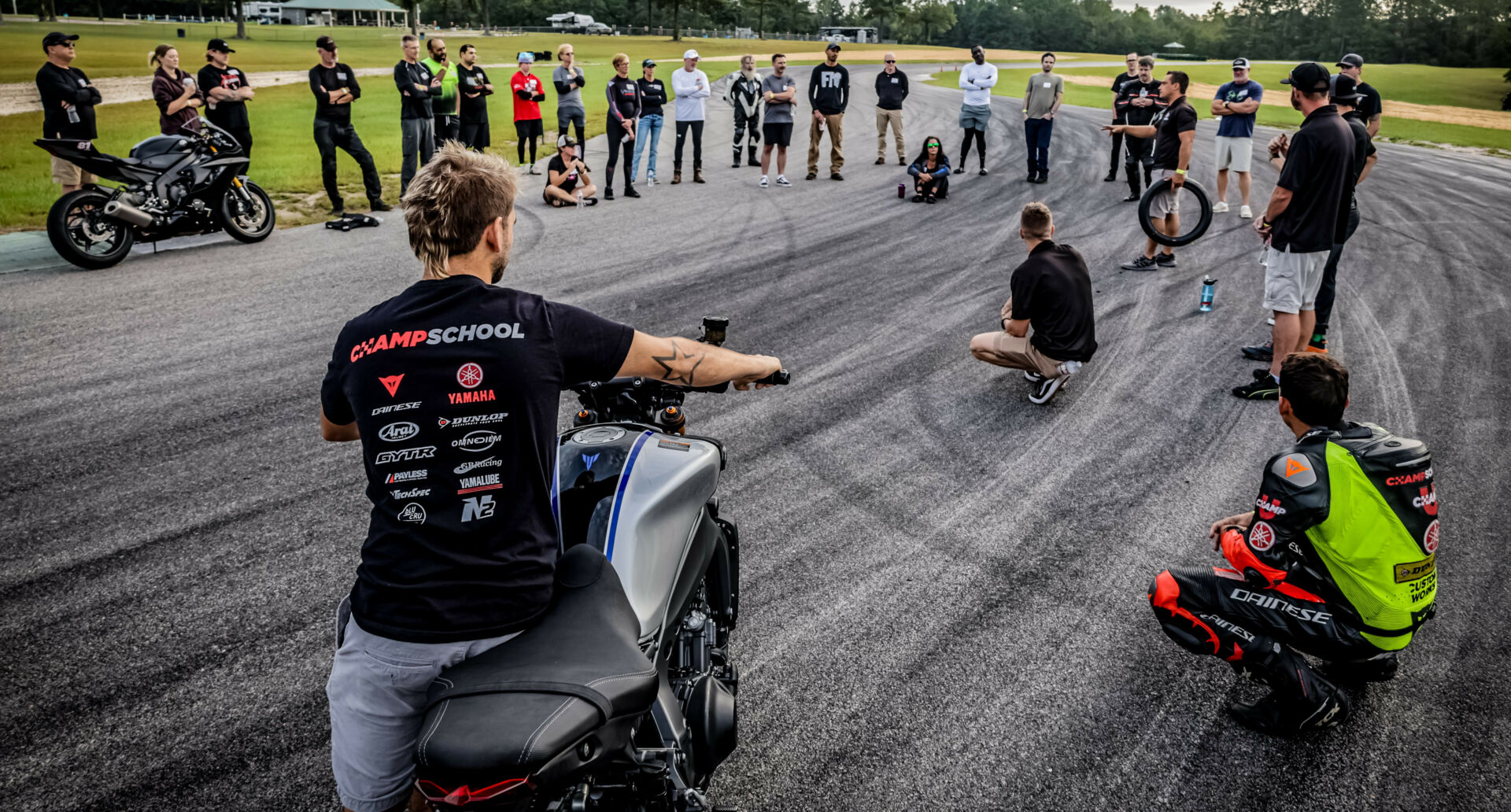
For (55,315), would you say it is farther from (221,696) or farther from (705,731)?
(705,731)

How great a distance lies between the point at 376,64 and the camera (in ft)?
114

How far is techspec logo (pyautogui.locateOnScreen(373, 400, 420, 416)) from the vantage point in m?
1.89

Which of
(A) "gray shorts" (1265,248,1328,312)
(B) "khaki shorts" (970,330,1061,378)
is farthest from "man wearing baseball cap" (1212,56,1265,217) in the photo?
(B) "khaki shorts" (970,330,1061,378)

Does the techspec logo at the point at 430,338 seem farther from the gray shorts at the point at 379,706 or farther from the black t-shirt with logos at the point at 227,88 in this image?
the black t-shirt with logos at the point at 227,88

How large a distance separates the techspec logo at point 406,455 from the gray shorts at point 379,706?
0.40 meters

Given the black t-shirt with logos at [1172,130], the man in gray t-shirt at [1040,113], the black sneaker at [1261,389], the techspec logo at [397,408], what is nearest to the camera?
the techspec logo at [397,408]

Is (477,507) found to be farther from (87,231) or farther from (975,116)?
(975,116)

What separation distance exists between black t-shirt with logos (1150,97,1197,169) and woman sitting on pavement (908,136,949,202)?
3.06 metres

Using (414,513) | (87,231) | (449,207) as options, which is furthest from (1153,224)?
(87,231)

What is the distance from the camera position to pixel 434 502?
1.90m

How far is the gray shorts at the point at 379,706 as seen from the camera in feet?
6.22

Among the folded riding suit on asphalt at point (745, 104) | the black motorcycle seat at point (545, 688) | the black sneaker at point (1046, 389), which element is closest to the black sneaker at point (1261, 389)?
the black sneaker at point (1046, 389)

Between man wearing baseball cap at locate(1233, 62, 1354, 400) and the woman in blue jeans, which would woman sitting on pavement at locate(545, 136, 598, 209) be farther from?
man wearing baseball cap at locate(1233, 62, 1354, 400)

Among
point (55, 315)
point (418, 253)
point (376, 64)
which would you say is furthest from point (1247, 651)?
point (376, 64)
